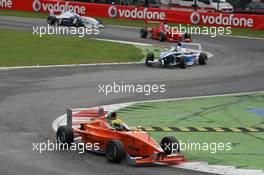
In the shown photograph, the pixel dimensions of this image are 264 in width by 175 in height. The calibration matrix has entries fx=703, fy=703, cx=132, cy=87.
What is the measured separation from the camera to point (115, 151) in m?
14.4

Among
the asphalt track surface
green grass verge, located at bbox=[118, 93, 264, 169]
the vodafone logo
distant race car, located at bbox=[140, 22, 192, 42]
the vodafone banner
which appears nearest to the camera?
the asphalt track surface

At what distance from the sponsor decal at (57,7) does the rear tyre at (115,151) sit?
141ft

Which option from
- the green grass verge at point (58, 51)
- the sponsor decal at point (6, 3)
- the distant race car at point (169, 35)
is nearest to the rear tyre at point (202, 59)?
the green grass verge at point (58, 51)

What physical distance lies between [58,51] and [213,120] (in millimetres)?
18228

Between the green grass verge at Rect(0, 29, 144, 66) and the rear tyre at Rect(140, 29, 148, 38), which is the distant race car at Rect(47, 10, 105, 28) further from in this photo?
the green grass verge at Rect(0, 29, 144, 66)

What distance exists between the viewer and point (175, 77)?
1148 inches

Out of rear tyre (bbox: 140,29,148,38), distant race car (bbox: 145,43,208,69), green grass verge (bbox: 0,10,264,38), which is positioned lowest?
green grass verge (bbox: 0,10,264,38)

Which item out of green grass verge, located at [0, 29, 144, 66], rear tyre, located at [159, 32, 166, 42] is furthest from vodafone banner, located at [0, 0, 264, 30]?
green grass verge, located at [0, 29, 144, 66]

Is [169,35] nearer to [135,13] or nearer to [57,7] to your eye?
[135,13]

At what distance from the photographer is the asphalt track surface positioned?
14.3 metres

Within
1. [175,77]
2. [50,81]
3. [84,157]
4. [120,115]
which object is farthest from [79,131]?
[175,77]

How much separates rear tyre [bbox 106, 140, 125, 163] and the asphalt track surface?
148 millimetres

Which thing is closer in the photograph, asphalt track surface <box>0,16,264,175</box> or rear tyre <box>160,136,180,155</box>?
asphalt track surface <box>0,16,264,175</box>

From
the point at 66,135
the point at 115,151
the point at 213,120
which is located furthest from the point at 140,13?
the point at 115,151
